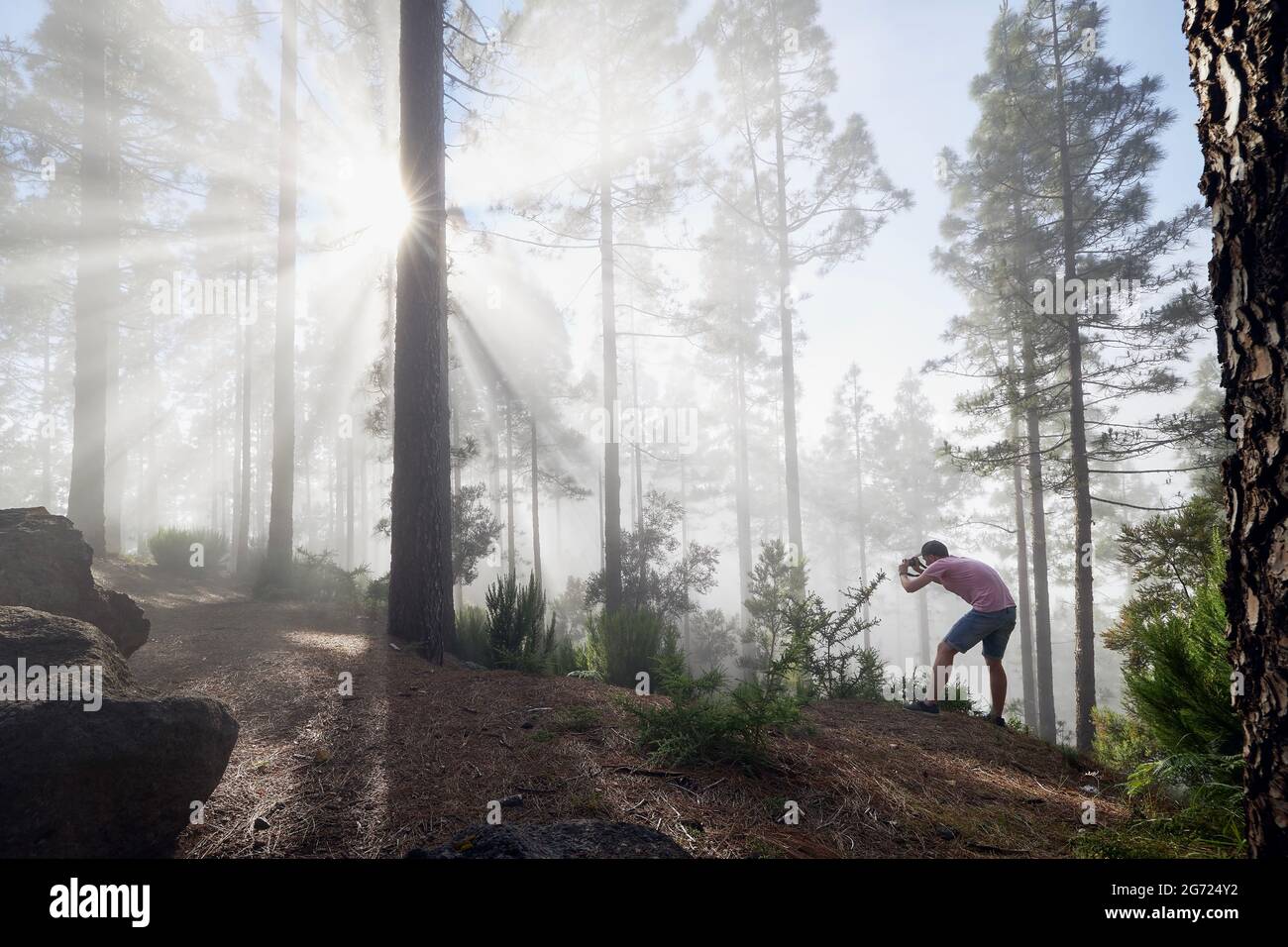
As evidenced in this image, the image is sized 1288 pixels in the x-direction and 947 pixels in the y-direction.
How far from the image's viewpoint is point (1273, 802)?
60.8 inches

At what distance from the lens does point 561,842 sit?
171cm

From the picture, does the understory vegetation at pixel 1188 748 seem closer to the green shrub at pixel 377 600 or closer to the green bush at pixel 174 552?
the green shrub at pixel 377 600

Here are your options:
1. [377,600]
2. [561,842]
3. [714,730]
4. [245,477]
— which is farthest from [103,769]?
[245,477]

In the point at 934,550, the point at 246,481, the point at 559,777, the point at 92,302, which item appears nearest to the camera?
the point at 559,777

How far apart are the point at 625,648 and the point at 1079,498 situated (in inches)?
378

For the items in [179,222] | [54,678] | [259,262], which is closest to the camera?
[54,678]

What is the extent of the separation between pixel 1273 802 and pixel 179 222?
23.7 m

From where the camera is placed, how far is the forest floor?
2.12 metres

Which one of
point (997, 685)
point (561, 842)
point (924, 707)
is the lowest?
point (924, 707)

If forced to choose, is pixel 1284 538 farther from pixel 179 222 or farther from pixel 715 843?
pixel 179 222

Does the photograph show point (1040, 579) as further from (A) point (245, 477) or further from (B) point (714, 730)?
(A) point (245, 477)

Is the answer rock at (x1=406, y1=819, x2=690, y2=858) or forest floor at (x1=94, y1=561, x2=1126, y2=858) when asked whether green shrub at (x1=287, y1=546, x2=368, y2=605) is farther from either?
rock at (x1=406, y1=819, x2=690, y2=858)


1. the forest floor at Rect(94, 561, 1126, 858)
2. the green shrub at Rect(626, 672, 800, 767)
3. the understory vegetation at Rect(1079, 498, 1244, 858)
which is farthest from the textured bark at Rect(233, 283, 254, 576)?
the understory vegetation at Rect(1079, 498, 1244, 858)
